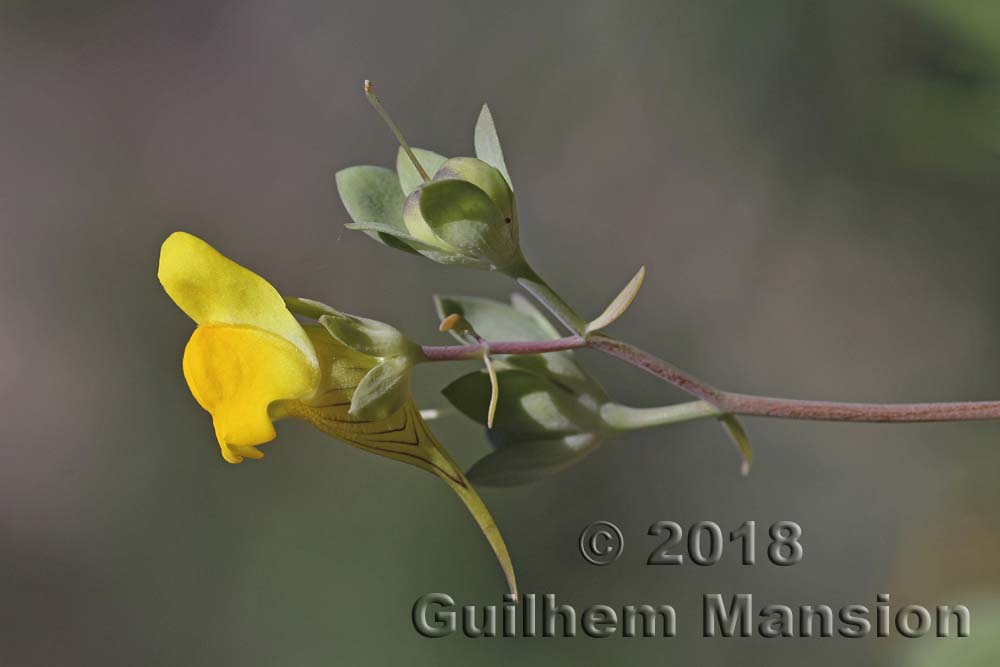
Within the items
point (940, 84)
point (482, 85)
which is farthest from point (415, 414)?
point (482, 85)

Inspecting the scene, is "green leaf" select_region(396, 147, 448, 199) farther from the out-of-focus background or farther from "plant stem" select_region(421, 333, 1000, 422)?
the out-of-focus background

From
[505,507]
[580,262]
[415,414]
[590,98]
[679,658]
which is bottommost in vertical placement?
[415,414]

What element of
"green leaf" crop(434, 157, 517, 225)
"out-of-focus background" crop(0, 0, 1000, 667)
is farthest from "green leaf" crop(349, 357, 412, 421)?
"out-of-focus background" crop(0, 0, 1000, 667)

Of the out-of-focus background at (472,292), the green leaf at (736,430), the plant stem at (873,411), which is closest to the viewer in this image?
the plant stem at (873,411)

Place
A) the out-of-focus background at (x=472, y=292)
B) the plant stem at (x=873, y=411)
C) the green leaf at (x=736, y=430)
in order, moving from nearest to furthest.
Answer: the plant stem at (x=873, y=411), the green leaf at (x=736, y=430), the out-of-focus background at (x=472, y=292)

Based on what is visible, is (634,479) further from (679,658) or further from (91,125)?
(91,125)

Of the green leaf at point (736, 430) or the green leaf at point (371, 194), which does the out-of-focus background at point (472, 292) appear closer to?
the green leaf at point (736, 430)

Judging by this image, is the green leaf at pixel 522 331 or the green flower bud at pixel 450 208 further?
the green leaf at pixel 522 331

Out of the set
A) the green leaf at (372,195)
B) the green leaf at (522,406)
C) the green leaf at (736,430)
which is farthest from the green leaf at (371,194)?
the green leaf at (736,430)
